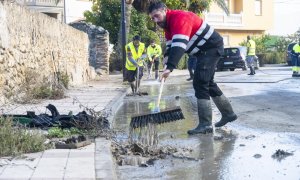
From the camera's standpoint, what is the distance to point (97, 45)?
85.5 ft

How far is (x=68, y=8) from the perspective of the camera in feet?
136

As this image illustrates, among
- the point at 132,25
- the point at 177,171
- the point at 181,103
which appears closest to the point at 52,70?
the point at 181,103

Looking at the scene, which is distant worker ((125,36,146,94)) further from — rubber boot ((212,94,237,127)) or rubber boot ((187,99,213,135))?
rubber boot ((187,99,213,135))

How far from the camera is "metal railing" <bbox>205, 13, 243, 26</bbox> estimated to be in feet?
163

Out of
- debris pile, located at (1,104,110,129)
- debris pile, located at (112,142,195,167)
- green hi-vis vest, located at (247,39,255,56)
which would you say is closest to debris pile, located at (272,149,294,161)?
debris pile, located at (112,142,195,167)

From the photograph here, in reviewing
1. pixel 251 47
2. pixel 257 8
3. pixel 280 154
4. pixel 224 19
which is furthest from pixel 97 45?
pixel 257 8

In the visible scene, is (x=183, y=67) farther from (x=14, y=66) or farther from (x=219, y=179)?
(x=219, y=179)

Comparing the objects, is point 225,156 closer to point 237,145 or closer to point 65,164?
point 237,145

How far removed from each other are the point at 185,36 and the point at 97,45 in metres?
19.4

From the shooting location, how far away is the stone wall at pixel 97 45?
Result: 25922 millimetres

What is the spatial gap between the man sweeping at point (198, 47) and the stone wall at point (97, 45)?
18503 mm

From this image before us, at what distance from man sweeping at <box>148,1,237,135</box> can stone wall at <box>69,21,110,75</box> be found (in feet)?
60.7

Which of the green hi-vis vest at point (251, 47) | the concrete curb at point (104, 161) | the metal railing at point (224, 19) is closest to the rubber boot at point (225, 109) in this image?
the concrete curb at point (104, 161)

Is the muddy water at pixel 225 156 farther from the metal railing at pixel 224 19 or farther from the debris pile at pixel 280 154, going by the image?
the metal railing at pixel 224 19
